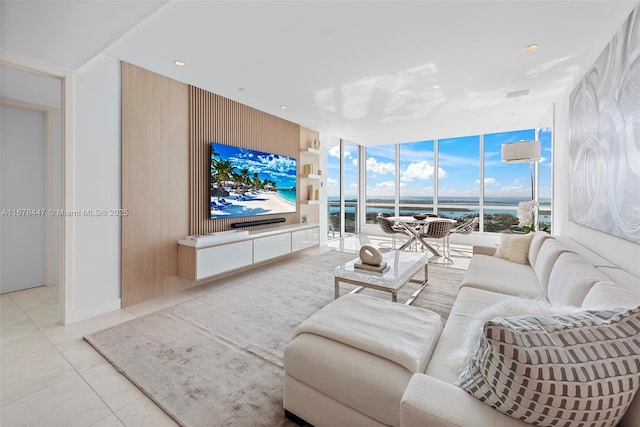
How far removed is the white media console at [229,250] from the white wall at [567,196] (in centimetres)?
358

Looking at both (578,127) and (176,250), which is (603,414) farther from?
(176,250)

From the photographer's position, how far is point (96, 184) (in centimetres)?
270

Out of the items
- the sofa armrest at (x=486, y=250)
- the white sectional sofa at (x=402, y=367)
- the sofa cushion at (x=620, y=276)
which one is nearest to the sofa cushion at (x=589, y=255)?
the white sectional sofa at (x=402, y=367)

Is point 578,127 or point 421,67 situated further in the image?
point 421,67

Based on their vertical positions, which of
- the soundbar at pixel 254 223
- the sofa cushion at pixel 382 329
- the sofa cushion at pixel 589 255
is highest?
the soundbar at pixel 254 223

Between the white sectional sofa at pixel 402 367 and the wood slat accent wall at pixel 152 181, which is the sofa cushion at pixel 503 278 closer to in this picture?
the white sectional sofa at pixel 402 367

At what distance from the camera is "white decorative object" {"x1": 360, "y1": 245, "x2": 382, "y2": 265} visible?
2.86m

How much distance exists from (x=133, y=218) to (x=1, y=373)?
1.53 meters

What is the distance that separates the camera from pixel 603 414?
2.39 feet

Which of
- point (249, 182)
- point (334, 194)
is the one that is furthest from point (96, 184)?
point (334, 194)

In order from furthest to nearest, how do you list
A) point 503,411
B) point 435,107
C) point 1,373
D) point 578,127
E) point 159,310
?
point 435,107 < point 159,310 < point 578,127 < point 1,373 < point 503,411

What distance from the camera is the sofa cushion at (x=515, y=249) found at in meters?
3.04

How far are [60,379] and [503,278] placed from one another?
3444 millimetres

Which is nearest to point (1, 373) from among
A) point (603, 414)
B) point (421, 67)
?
point (603, 414)
